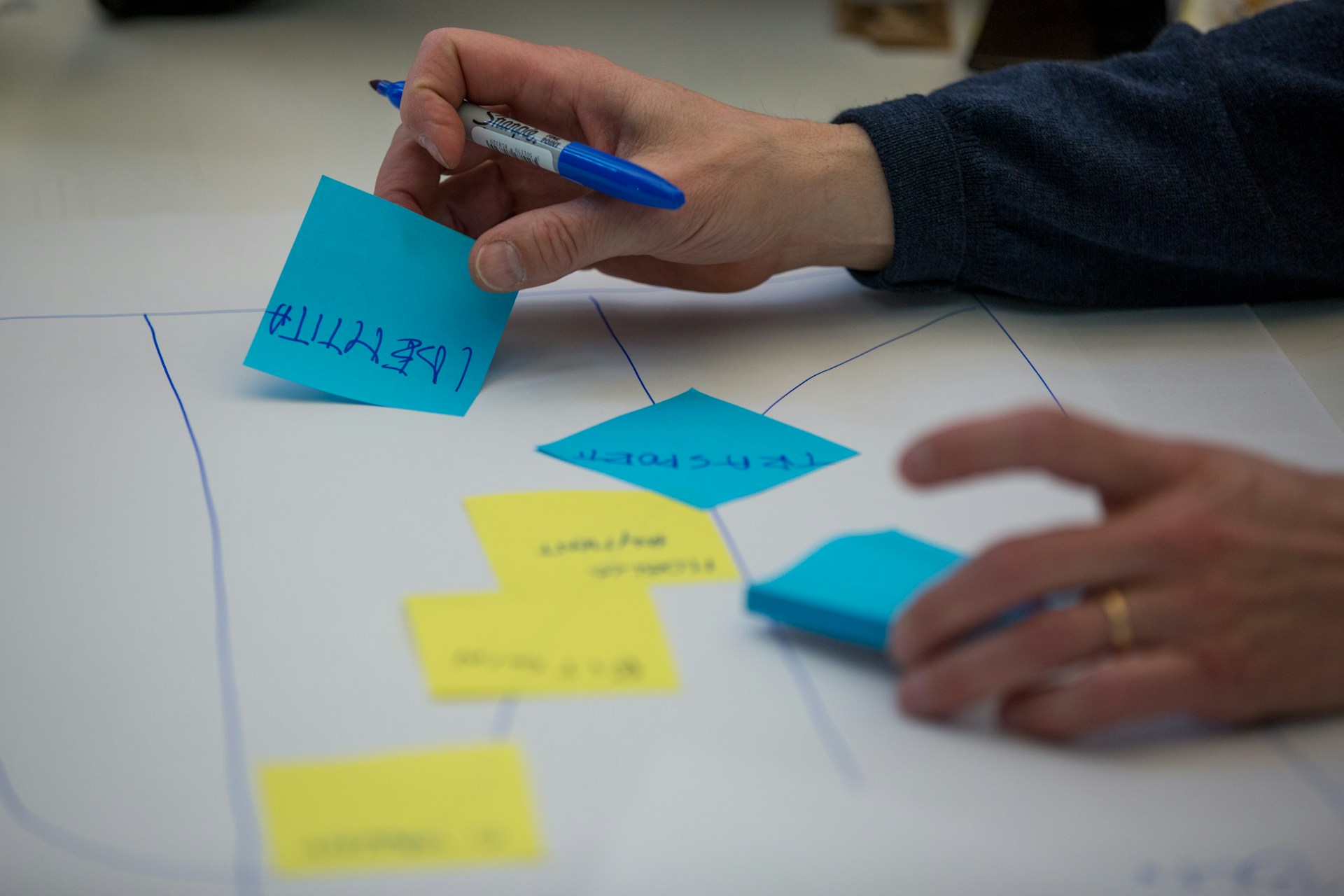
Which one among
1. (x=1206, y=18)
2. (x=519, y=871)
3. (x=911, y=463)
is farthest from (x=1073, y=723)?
(x=1206, y=18)

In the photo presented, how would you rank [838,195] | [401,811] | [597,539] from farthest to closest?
[838,195], [597,539], [401,811]

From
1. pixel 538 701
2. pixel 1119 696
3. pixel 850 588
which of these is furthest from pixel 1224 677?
pixel 538 701

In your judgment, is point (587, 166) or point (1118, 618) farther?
point (587, 166)

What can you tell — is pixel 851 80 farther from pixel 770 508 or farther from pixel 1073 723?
pixel 1073 723

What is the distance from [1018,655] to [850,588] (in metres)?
0.09

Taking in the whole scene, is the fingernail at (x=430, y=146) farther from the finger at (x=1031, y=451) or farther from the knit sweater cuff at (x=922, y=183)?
the finger at (x=1031, y=451)

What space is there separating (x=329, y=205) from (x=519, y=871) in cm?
46

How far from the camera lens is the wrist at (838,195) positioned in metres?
0.77

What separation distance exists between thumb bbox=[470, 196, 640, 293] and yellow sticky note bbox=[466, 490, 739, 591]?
173 millimetres

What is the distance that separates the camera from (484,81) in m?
0.75

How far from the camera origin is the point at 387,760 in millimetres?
435

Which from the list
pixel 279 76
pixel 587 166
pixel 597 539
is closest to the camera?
pixel 597 539

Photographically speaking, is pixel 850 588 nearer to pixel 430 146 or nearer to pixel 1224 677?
pixel 1224 677

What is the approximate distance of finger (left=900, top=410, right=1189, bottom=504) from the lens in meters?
0.42
